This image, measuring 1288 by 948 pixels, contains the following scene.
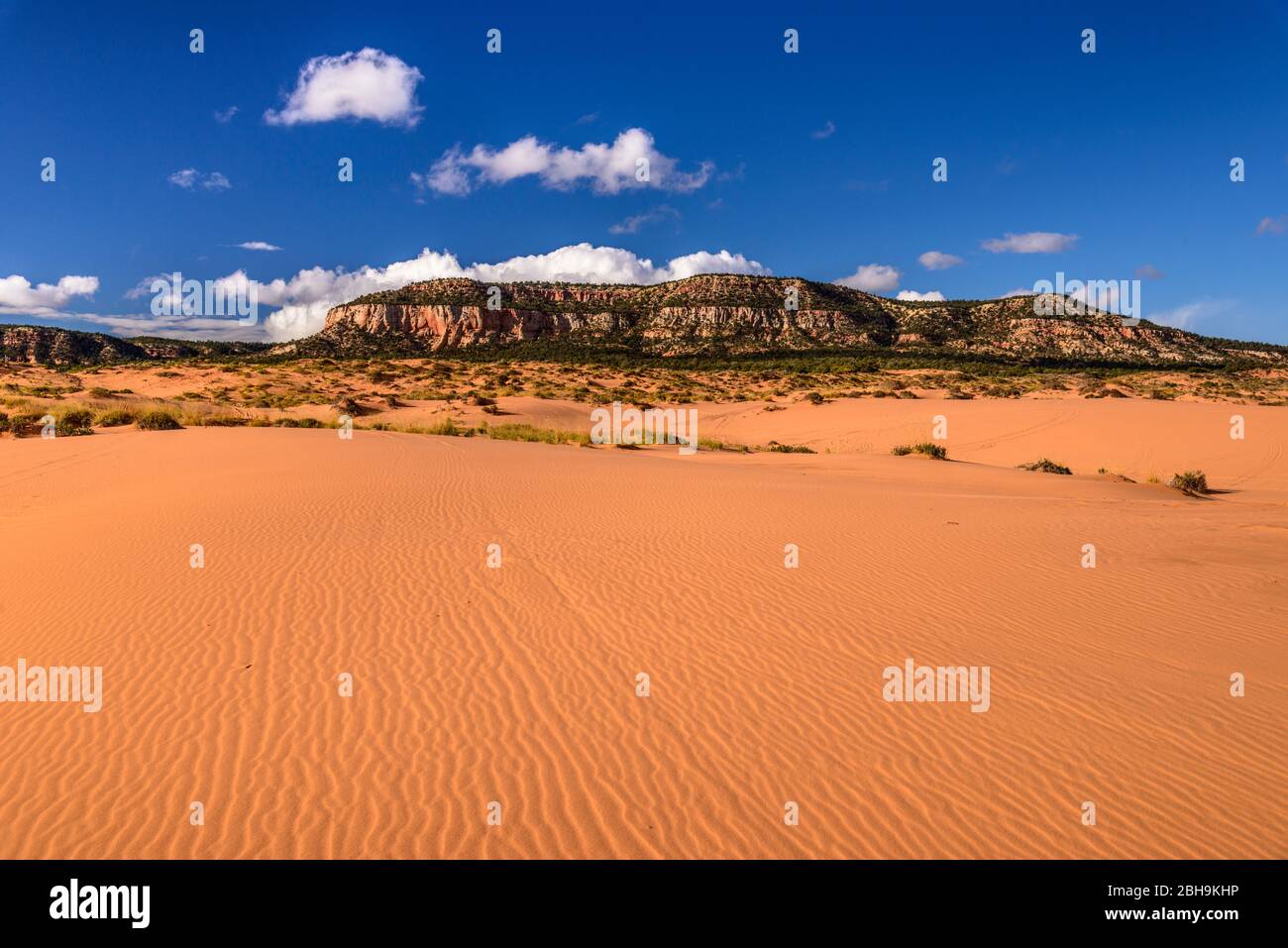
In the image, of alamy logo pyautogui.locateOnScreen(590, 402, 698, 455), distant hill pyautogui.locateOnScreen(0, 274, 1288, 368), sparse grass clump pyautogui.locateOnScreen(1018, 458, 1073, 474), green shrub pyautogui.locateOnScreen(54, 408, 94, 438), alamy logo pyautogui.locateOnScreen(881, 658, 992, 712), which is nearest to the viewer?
alamy logo pyautogui.locateOnScreen(881, 658, 992, 712)

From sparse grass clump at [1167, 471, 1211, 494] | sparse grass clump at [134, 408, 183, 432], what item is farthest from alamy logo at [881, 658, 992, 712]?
sparse grass clump at [134, 408, 183, 432]

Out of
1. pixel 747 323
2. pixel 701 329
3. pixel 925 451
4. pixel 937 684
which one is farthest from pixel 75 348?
pixel 937 684

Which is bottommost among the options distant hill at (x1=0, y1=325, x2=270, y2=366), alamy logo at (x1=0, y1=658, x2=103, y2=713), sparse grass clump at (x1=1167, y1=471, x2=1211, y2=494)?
alamy logo at (x1=0, y1=658, x2=103, y2=713)

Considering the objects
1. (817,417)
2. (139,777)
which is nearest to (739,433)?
(817,417)

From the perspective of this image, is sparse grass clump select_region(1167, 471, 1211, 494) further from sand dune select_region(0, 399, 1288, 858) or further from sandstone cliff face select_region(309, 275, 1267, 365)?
sandstone cliff face select_region(309, 275, 1267, 365)

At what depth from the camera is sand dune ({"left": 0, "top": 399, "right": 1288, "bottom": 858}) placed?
11.5 ft

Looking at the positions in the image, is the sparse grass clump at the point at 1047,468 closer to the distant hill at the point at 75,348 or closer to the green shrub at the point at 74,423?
the green shrub at the point at 74,423

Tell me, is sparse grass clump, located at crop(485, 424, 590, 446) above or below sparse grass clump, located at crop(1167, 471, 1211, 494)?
above

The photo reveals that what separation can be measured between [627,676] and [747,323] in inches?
3141

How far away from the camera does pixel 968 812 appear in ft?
11.9
